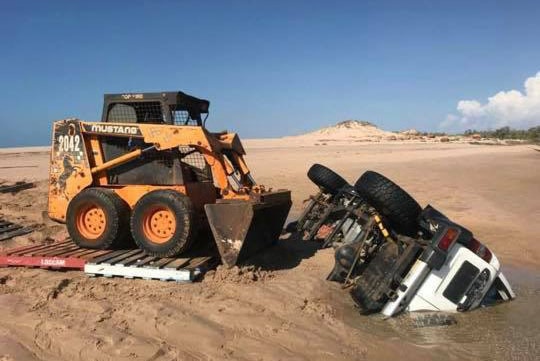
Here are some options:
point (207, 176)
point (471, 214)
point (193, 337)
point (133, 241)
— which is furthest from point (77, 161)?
point (471, 214)

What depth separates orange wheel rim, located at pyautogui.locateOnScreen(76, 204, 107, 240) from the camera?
7.06 m

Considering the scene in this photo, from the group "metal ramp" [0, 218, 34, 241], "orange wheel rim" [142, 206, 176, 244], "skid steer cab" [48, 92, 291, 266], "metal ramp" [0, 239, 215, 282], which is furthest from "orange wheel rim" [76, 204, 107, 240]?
"metal ramp" [0, 218, 34, 241]

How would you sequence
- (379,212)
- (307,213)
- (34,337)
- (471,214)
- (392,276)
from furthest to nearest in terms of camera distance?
(471,214) → (307,213) → (379,212) → (392,276) → (34,337)

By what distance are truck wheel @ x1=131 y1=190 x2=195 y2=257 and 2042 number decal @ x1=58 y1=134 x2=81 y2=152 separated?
148 cm

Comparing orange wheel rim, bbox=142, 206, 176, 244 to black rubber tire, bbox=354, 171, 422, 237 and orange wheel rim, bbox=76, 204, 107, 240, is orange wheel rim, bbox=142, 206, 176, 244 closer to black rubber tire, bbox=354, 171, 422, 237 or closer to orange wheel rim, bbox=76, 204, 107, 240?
orange wheel rim, bbox=76, 204, 107, 240

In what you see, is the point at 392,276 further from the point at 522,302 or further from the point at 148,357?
the point at 148,357

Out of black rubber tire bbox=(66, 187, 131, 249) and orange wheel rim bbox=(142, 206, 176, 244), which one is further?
black rubber tire bbox=(66, 187, 131, 249)

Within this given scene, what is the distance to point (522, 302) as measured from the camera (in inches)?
226

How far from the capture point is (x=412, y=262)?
5195 mm

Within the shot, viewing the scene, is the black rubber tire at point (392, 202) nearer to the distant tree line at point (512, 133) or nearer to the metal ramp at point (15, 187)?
the metal ramp at point (15, 187)

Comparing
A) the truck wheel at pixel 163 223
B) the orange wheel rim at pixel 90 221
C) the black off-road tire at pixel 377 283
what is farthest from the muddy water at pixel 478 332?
the orange wheel rim at pixel 90 221

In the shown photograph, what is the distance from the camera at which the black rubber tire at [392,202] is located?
5405 millimetres

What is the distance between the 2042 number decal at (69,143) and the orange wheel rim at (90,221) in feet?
2.99

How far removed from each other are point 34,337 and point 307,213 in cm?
526
